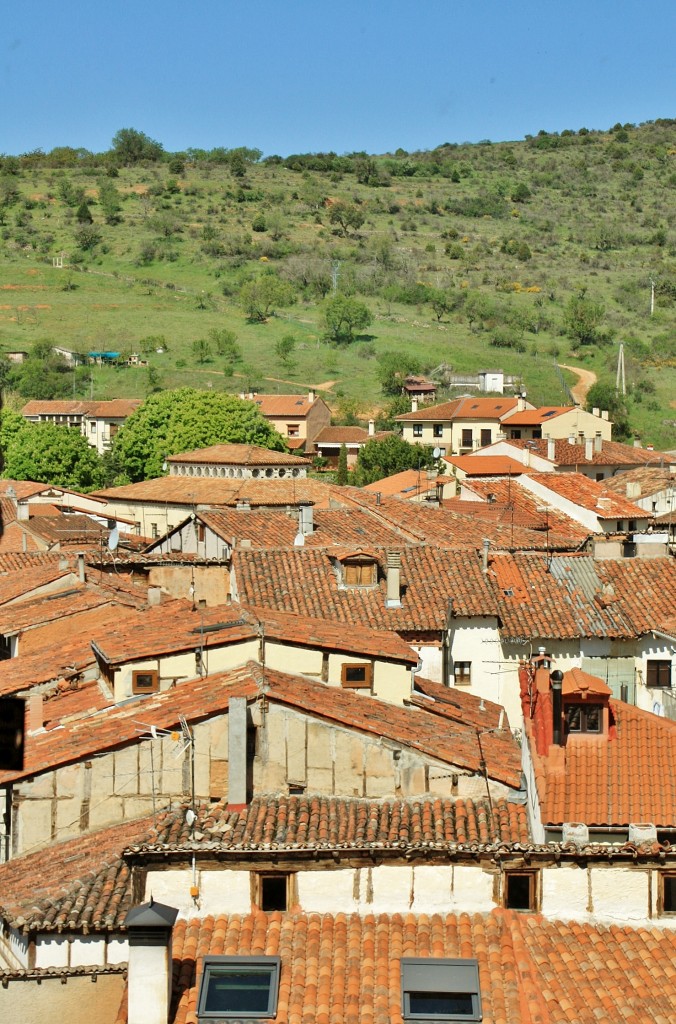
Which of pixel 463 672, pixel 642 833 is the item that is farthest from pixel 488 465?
pixel 642 833

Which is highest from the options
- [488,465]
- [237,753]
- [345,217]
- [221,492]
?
[345,217]

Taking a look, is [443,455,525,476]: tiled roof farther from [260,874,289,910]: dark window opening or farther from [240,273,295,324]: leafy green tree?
[240,273,295,324]: leafy green tree

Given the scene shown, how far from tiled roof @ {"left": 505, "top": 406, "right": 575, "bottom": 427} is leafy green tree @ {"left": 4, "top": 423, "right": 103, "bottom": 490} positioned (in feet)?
83.7

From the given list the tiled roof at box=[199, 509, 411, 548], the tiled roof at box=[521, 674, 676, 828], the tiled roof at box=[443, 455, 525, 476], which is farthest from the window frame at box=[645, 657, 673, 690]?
the tiled roof at box=[443, 455, 525, 476]

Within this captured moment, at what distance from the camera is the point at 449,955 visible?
1328 cm

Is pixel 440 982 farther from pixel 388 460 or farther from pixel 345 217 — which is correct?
pixel 345 217

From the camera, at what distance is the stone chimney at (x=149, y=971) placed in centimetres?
1214

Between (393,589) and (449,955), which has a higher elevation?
(393,589)

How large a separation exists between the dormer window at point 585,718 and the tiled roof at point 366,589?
466 inches

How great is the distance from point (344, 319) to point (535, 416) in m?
Answer: 44.6

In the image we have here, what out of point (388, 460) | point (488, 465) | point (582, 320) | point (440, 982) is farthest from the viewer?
point (582, 320)

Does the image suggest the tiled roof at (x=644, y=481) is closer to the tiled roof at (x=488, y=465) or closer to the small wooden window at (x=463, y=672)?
the tiled roof at (x=488, y=465)

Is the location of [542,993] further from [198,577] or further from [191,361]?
[191,361]

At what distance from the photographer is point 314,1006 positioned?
41.2 ft
